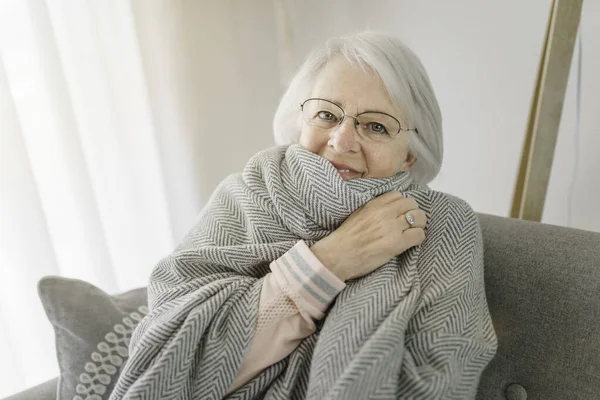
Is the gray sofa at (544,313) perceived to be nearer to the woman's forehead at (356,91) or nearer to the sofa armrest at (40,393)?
the sofa armrest at (40,393)

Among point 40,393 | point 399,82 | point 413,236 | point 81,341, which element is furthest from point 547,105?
point 40,393

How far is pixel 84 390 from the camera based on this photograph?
1011 mm

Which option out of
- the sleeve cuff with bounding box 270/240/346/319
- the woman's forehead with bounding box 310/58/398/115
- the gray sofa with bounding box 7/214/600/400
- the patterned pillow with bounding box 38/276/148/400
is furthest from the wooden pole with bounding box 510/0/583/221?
the patterned pillow with bounding box 38/276/148/400

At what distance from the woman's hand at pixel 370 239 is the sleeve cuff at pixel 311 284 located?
0.02 m

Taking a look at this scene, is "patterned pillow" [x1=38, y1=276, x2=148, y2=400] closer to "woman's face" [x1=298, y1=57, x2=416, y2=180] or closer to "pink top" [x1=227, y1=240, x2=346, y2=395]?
"pink top" [x1=227, y1=240, x2=346, y2=395]

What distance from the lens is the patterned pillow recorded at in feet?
3.35

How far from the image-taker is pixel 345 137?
93 centimetres

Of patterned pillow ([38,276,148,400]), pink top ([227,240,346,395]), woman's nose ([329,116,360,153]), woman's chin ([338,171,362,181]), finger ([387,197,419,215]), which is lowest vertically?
patterned pillow ([38,276,148,400])

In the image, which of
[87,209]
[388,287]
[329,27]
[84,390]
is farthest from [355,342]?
[329,27]

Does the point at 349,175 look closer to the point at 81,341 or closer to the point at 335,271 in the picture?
the point at 335,271

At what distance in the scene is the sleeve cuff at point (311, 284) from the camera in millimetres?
830

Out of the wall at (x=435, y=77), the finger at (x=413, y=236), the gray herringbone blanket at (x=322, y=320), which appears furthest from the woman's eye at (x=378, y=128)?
the wall at (x=435, y=77)

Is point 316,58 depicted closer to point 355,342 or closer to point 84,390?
point 355,342

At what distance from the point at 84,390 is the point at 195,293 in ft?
1.38
